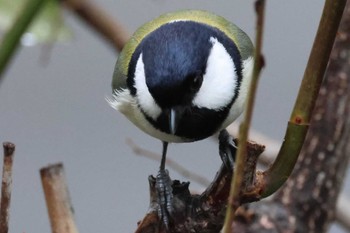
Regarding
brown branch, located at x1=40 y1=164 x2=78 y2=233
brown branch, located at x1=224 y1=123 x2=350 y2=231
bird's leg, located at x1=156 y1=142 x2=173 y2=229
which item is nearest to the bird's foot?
bird's leg, located at x1=156 y1=142 x2=173 y2=229

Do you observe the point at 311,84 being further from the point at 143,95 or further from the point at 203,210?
the point at 143,95

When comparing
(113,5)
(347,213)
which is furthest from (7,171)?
(113,5)

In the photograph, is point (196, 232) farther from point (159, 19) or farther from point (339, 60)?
point (339, 60)

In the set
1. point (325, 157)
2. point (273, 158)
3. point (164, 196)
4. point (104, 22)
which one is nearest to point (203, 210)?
point (164, 196)

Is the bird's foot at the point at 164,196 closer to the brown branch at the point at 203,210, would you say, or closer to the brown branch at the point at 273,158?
the brown branch at the point at 203,210

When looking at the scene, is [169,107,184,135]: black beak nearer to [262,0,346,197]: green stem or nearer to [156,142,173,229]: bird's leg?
[156,142,173,229]: bird's leg

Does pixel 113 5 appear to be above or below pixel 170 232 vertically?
above
